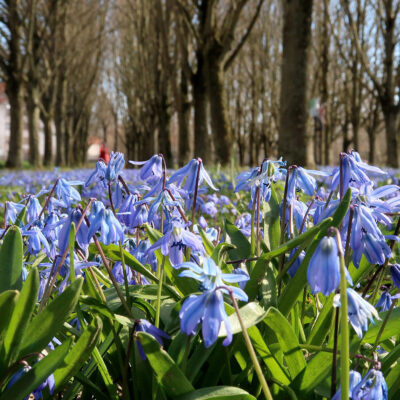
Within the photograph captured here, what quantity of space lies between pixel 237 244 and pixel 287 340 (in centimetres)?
53

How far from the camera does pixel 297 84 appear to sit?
7.45m

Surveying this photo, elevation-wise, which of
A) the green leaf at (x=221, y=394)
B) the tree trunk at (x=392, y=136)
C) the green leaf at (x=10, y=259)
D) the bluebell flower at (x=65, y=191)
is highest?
the tree trunk at (x=392, y=136)

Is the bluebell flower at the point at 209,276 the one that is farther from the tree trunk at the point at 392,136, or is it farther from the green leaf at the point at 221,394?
the tree trunk at the point at 392,136

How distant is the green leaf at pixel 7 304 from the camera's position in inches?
38.3

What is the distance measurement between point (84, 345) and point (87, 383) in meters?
0.24

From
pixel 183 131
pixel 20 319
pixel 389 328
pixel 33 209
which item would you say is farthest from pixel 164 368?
pixel 183 131

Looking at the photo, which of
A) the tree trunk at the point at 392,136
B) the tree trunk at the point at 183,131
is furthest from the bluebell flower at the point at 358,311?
the tree trunk at the point at 392,136

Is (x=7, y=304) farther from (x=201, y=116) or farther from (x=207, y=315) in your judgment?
(x=201, y=116)

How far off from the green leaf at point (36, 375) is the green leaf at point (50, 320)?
7cm

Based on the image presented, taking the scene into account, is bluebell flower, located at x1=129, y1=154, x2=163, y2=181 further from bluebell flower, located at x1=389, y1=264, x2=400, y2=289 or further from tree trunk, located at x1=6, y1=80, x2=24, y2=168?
tree trunk, located at x1=6, y1=80, x2=24, y2=168

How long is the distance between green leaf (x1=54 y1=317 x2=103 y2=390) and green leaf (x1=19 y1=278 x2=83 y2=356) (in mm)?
63

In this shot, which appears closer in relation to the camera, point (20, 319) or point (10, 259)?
point (20, 319)

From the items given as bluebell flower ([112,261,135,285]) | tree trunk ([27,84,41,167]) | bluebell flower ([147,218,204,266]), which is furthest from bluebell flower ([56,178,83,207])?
tree trunk ([27,84,41,167])

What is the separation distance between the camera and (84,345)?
982 millimetres
